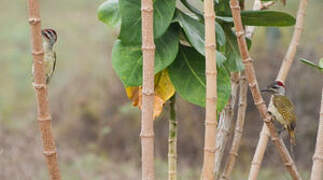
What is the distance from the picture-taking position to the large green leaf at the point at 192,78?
1275 mm

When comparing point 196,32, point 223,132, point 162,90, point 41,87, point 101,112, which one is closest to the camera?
point 41,87

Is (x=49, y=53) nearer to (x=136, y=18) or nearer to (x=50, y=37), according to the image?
(x=50, y=37)

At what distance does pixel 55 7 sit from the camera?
380 inches

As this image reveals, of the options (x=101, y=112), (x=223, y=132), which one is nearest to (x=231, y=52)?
(x=223, y=132)

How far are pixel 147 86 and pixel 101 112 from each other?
5755 mm

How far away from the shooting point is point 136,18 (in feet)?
4.00

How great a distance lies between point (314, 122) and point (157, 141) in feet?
5.45

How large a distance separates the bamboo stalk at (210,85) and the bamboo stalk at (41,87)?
27cm

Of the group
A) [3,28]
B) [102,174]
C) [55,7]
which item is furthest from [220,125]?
[55,7]

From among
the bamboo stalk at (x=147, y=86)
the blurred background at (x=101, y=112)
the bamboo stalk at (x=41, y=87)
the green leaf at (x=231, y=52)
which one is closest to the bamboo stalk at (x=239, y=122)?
the green leaf at (x=231, y=52)

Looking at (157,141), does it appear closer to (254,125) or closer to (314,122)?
(254,125)

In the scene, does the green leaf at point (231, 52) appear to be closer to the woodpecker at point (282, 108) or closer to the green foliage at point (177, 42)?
the green foliage at point (177, 42)

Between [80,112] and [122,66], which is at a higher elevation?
[122,66]

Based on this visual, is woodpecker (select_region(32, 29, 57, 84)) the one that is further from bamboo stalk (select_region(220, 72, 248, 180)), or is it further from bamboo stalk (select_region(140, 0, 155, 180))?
bamboo stalk (select_region(220, 72, 248, 180))
